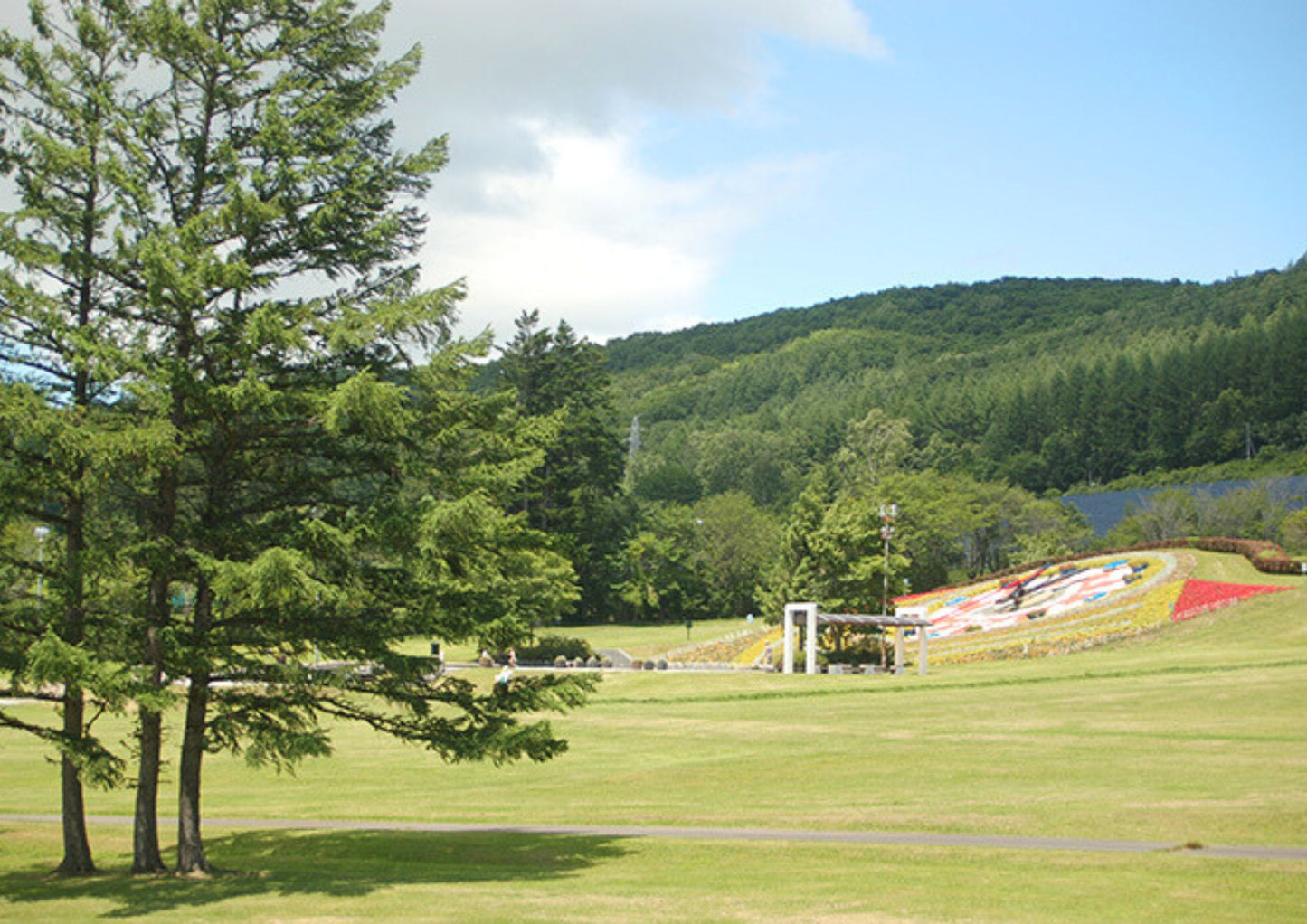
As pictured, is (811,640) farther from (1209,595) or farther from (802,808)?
Answer: (802,808)

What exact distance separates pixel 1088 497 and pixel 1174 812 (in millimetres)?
120828

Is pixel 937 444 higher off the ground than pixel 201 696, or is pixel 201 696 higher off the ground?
pixel 937 444

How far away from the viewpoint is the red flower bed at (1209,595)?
52844 mm

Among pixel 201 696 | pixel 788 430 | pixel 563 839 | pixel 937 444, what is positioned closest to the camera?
pixel 201 696

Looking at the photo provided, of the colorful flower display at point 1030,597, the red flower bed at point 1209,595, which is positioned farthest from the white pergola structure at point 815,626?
the colorful flower display at point 1030,597

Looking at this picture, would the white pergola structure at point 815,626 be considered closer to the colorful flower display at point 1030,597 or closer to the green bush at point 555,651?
the colorful flower display at point 1030,597

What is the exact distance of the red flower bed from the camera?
52.8 meters

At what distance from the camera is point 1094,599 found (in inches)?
2415

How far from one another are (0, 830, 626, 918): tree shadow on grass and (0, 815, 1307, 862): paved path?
0.59 meters

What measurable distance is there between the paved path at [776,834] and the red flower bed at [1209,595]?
37.6 meters

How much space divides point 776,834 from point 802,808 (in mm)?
2875

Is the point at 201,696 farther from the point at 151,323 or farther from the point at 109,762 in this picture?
the point at 151,323

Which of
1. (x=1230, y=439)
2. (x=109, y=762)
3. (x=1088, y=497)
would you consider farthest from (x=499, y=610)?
(x=1230, y=439)

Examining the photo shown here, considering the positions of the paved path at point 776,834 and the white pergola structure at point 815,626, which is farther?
the white pergola structure at point 815,626
